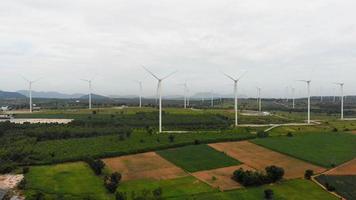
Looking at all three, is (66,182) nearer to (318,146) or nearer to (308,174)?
(308,174)

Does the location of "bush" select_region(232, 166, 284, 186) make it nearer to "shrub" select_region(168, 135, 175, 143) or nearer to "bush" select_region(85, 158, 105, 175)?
"bush" select_region(85, 158, 105, 175)

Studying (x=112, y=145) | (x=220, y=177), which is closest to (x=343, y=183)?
(x=220, y=177)

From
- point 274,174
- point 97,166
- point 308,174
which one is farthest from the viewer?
point 97,166

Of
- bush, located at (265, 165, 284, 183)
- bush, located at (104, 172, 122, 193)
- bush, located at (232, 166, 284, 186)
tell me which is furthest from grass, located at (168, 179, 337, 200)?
bush, located at (104, 172, 122, 193)

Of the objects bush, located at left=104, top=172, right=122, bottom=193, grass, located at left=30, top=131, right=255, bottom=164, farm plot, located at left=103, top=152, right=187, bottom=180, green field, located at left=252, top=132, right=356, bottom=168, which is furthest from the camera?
grass, located at left=30, top=131, right=255, bottom=164

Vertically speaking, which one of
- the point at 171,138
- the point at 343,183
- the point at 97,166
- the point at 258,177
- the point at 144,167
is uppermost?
the point at 171,138

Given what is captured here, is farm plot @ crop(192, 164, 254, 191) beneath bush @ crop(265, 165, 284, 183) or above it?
beneath

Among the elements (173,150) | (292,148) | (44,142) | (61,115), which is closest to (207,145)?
(173,150)
